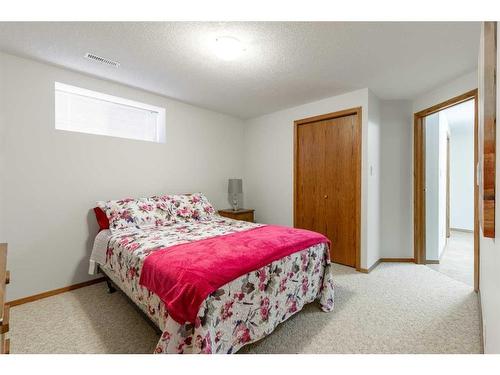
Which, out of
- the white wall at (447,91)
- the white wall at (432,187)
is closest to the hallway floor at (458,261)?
the white wall at (432,187)

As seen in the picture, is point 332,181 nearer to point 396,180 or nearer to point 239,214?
point 396,180

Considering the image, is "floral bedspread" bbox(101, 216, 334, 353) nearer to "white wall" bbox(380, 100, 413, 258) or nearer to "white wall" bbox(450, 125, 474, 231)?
"white wall" bbox(380, 100, 413, 258)

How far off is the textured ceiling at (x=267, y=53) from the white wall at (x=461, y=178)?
10.6ft

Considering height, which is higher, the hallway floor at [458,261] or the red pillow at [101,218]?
the red pillow at [101,218]

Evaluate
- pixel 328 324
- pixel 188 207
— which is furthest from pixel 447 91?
pixel 188 207

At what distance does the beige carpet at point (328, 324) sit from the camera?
1.62 metres

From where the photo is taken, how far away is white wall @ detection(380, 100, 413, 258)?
10.8 feet

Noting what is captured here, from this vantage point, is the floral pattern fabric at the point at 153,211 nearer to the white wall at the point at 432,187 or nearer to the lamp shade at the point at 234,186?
the lamp shade at the point at 234,186

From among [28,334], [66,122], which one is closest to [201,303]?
[28,334]

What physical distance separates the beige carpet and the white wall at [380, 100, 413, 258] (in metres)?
0.82

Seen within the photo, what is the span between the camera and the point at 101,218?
2.49m

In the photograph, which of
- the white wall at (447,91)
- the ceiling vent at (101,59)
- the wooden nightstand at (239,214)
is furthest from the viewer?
the wooden nightstand at (239,214)

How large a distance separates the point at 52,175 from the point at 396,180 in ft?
13.4

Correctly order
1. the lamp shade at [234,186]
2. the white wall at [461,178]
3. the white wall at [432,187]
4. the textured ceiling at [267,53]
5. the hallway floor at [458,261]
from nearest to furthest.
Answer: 1. the textured ceiling at [267,53]
2. the hallway floor at [458,261]
3. the white wall at [432,187]
4. the lamp shade at [234,186]
5. the white wall at [461,178]
